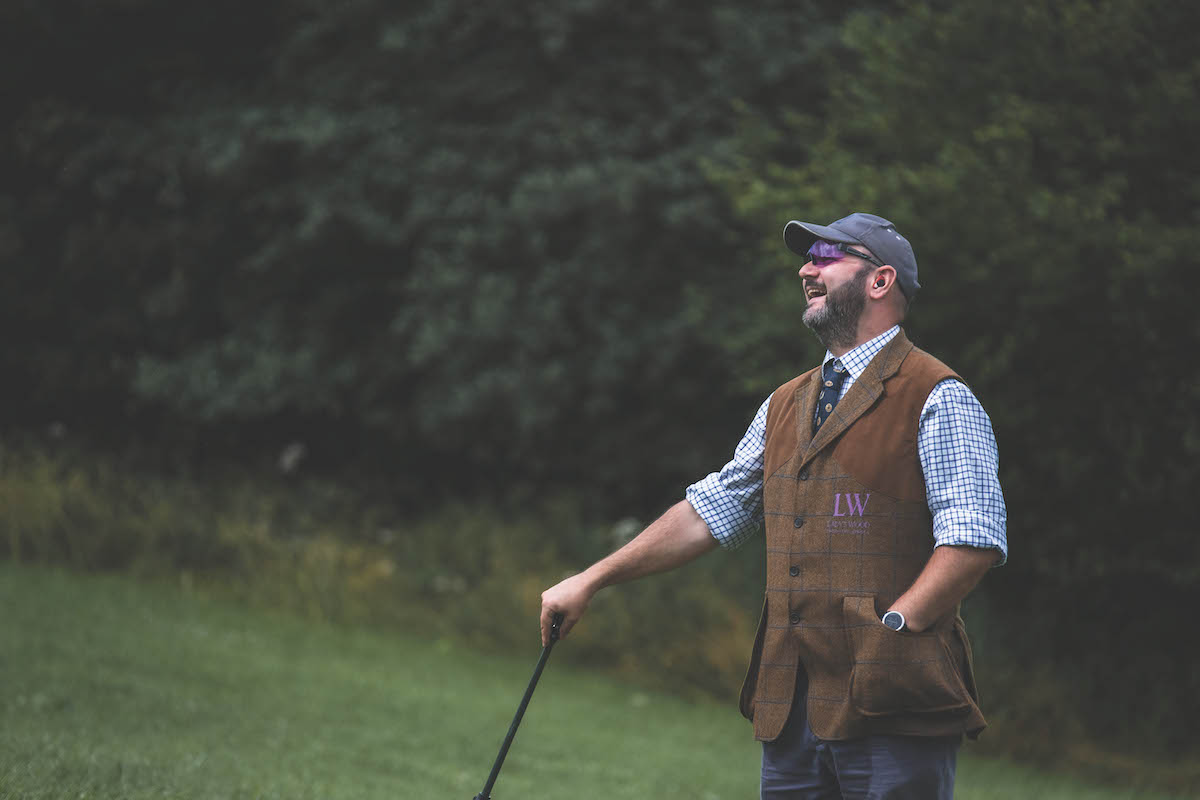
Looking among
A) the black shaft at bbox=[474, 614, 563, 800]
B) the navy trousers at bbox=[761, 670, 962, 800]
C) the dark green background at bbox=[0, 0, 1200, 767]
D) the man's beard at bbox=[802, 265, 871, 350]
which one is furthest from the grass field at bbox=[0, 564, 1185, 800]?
the man's beard at bbox=[802, 265, 871, 350]

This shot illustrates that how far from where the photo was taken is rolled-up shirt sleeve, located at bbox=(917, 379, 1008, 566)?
2.85 m

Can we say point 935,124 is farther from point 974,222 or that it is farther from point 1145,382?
point 1145,382

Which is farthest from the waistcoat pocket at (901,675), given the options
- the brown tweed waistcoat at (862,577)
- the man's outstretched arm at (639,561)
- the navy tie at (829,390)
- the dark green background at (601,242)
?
the dark green background at (601,242)

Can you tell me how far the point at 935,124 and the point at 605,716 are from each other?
475cm

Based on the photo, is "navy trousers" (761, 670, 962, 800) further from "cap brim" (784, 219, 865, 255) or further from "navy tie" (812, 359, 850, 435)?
"cap brim" (784, 219, 865, 255)

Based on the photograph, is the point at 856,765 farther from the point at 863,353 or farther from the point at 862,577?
the point at 863,353

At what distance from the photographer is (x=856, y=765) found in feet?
9.88

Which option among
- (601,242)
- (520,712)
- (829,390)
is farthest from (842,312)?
(601,242)

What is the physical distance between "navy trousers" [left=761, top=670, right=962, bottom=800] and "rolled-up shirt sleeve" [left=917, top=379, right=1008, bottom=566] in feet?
1.58

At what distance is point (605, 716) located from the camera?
8906 mm

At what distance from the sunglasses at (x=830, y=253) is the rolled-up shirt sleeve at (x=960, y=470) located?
0.39 meters

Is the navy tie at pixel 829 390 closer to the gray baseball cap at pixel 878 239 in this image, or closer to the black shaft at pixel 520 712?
the gray baseball cap at pixel 878 239

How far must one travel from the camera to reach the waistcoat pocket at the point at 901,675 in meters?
2.90

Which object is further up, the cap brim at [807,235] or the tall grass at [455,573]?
the cap brim at [807,235]
